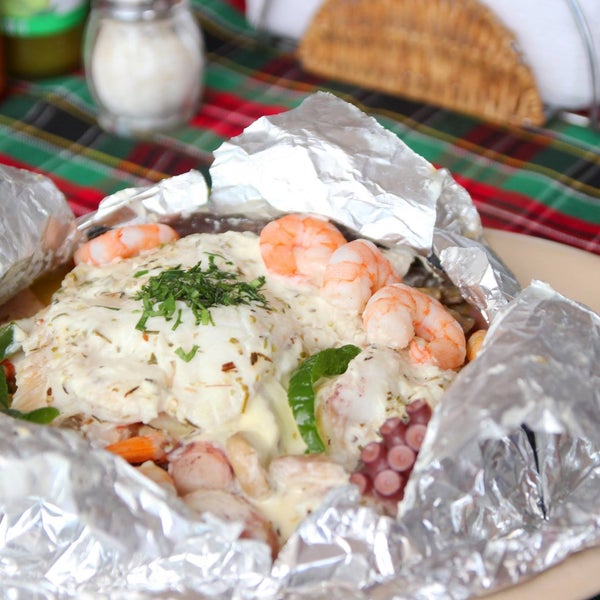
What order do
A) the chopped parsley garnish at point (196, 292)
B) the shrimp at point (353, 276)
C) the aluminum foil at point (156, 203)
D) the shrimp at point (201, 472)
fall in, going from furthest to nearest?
the aluminum foil at point (156, 203)
the shrimp at point (353, 276)
the chopped parsley garnish at point (196, 292)
the shrimp at point (201, 472)

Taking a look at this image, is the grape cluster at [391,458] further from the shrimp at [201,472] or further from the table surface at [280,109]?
the table surface at [280,109]

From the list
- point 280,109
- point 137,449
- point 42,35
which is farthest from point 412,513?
point 42,35

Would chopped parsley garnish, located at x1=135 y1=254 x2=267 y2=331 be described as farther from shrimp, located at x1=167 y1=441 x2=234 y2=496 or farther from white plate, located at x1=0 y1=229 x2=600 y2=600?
white plate, located at x1=0 y1=229 x2=600 y2=600

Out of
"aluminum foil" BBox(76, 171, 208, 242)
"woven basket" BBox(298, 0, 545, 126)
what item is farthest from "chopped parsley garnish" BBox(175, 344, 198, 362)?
"woven basket" BBox(298, 0, 545, 126)

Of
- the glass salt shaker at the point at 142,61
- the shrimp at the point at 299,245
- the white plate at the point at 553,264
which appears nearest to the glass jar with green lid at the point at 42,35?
the glass salt shaker at the point at 142,61

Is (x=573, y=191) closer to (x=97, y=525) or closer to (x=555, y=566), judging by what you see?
(x=555, y=566)
